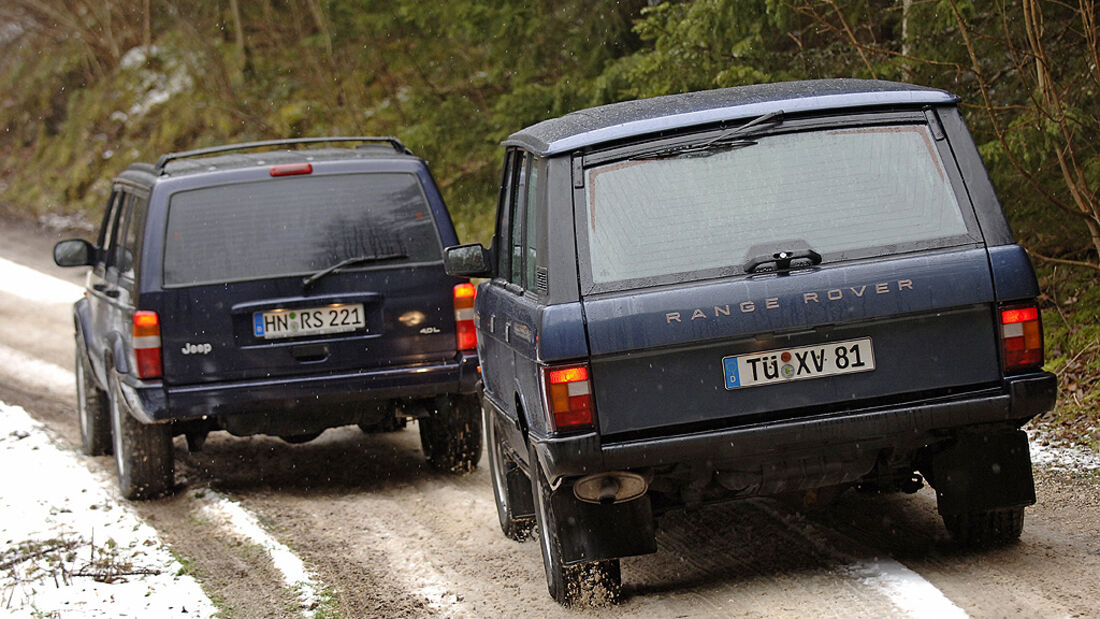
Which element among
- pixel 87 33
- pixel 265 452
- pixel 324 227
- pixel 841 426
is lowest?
pixel 265 452

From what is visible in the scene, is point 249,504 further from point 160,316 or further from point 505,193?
point 505,193

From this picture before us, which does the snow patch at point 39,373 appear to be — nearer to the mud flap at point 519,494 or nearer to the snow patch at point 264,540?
the snow patch at point 264,540

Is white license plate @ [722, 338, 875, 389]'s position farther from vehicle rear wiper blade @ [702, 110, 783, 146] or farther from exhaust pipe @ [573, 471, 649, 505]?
vehicle rear wiper blade @ [702, 110, 783, 146]

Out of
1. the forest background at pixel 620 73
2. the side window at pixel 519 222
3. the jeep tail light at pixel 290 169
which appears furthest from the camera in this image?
the forest background at pixel 620 73

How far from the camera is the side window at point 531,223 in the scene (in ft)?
16.7

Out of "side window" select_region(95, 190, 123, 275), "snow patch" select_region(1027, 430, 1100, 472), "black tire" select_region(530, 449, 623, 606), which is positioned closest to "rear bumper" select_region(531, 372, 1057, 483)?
"black tire" select_region(530, 449, 623, 606)

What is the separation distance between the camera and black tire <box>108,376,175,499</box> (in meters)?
7.82

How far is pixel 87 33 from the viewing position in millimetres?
30562

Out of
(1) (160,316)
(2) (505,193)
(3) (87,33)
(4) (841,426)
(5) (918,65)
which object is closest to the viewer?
(4) (841,426)

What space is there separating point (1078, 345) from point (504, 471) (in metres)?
4.30

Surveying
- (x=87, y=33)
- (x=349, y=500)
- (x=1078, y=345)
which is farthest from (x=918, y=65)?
(x=87, y=33)

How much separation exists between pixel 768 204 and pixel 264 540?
339 cm

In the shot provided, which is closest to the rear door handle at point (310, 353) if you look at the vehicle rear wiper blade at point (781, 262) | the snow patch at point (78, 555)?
the snow patch at point (78, 555)

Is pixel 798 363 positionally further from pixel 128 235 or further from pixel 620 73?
pixel 620 73
